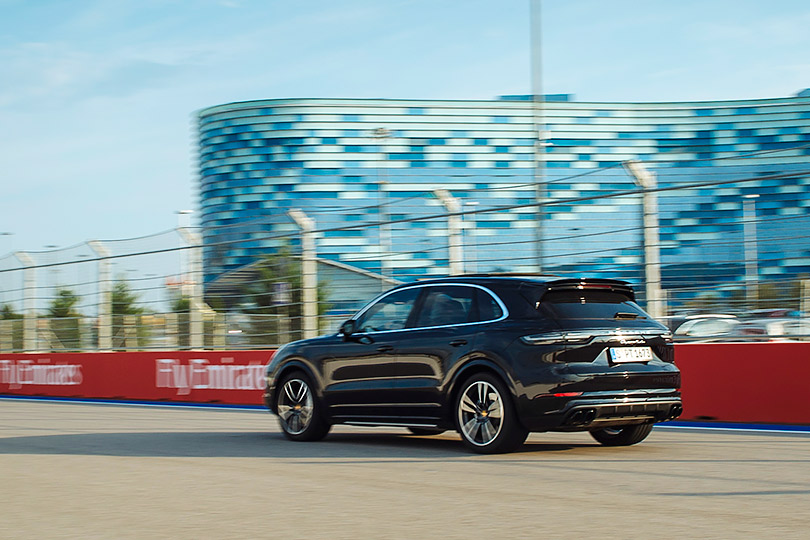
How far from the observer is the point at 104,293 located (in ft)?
68.6

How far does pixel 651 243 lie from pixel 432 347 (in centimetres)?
429

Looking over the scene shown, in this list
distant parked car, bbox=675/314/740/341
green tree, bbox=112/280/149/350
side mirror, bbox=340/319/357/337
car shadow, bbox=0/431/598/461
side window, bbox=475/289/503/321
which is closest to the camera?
side window, bbox=475/289/503/321

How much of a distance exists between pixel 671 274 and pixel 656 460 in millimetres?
4390

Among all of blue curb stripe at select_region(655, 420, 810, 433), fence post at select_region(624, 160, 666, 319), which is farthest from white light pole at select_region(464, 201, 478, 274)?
blue curb stripe at select_region(655, 420, 810, 433)

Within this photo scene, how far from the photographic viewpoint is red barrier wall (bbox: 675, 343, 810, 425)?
11703mm

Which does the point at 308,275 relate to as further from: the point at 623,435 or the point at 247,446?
Answer: the point at 623,435

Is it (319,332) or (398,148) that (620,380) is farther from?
(398,148)

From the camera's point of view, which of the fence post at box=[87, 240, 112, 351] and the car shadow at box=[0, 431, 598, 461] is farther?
the fence post at box=[87, 240, 112, 351]

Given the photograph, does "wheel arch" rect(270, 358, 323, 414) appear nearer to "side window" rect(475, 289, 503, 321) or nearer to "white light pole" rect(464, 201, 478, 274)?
"side window" rect(475, 289, 503, 321)

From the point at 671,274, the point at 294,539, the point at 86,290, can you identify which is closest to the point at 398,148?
the point at 86,290

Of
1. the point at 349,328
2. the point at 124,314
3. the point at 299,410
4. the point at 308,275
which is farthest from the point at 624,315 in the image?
the point at 124,314

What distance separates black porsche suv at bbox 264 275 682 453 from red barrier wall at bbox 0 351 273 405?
7005 mm

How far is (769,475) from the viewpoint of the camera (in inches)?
305

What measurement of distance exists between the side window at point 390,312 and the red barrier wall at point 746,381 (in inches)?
157
